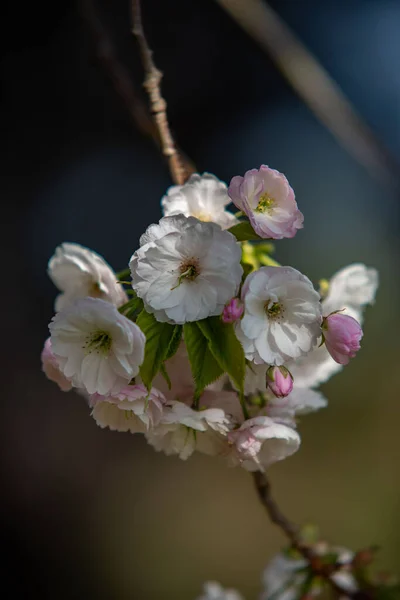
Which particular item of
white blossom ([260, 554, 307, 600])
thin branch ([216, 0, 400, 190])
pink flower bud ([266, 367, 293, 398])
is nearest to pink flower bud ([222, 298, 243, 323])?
pink flower bud ([266, 367, 293, 398])

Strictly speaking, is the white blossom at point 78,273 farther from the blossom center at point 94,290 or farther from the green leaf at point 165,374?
the green leaf at point 165,374

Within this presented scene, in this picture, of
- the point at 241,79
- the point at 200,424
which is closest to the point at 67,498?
the point at 200,424

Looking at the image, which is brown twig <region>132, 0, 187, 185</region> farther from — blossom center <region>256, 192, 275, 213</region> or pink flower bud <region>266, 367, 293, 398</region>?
pink flower bud <region>266, 367, 293, 398</region>

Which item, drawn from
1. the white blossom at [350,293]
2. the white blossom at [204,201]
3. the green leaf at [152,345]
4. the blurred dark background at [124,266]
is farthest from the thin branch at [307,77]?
the blurred dark background at [124,266]

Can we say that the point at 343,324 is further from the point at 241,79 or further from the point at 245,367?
the point at 241,79

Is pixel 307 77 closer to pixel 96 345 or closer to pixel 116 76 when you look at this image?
pixel 116 76
